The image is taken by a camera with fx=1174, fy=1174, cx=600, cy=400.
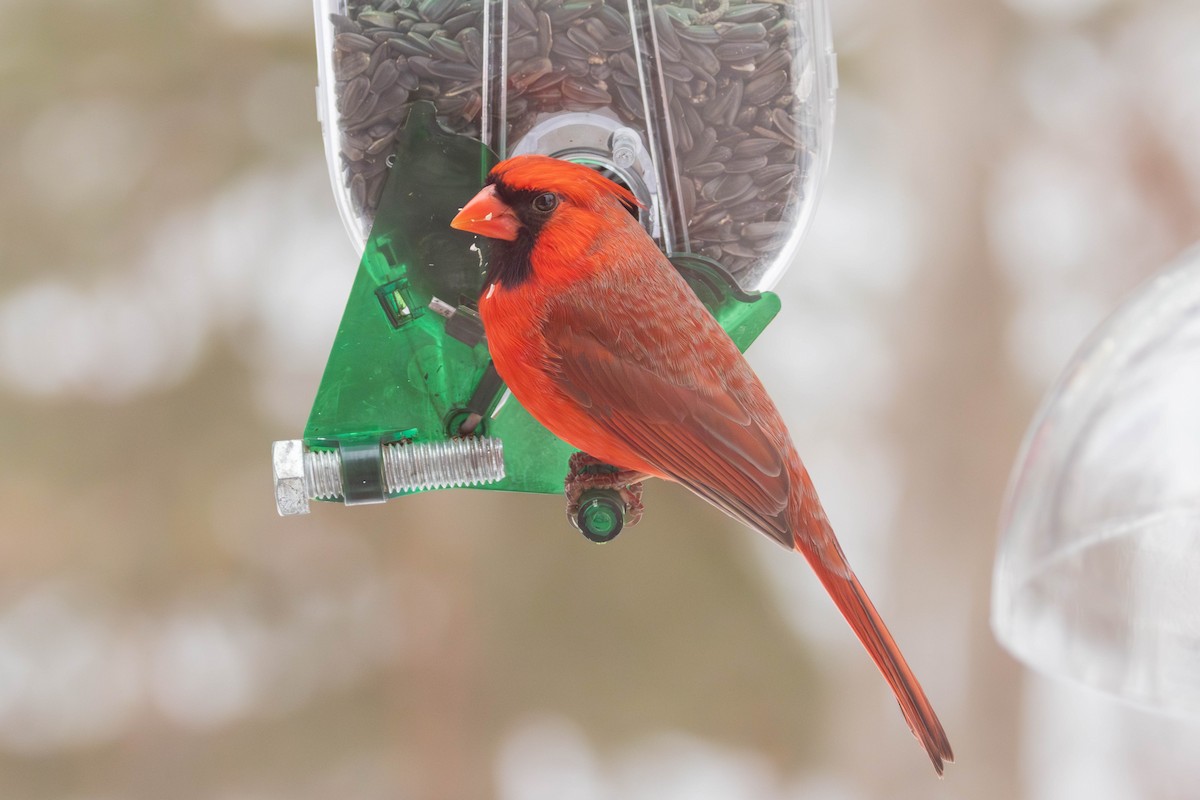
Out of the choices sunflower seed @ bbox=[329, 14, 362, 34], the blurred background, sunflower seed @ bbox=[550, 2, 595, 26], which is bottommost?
the blurred background

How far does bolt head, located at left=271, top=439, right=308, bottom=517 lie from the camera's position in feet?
5.34

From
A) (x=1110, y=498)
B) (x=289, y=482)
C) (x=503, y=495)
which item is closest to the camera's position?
(x=1110, y=498)

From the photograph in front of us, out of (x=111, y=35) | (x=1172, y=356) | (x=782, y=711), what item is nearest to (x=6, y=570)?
(x=111, y=35)

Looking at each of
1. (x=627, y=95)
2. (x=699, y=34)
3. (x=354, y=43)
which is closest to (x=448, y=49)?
(x=354, y=43)

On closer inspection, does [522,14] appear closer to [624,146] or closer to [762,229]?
[624,146]

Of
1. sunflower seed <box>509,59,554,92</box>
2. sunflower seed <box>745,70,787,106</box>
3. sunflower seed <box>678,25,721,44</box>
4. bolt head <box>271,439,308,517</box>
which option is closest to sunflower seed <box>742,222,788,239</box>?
sunflower seed <box>745,70,787,106</box>

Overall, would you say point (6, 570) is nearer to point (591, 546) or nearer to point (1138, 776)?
point (591, 546)

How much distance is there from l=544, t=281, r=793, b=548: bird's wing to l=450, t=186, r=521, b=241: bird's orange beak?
15 centimetres

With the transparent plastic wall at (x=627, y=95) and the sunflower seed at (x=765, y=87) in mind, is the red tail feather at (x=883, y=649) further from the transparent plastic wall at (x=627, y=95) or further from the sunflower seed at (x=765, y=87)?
the sunflower seed at (x=765, y=87)

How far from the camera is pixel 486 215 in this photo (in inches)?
65.5

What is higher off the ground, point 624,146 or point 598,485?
point 624,146

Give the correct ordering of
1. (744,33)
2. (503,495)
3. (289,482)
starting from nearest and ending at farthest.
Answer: (289,482) < (744,33) < (503,495)

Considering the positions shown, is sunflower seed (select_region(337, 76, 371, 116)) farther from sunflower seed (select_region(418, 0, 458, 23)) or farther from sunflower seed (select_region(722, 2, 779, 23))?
sunflower seed (select_region(722, 2, 779, 23))

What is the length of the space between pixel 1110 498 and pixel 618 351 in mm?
801
